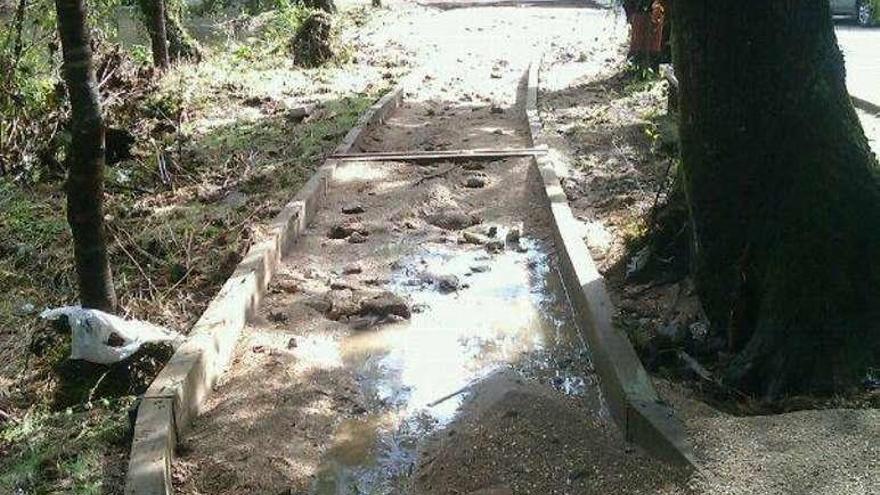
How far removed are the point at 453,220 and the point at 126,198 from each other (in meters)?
2.69

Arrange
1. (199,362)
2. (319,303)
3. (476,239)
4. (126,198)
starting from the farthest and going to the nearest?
(126,198)
(476,239)
(319,303)
(199,362)

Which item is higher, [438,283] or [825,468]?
[825,468]

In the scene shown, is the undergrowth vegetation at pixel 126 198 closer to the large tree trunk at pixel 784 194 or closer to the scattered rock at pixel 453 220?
the scattered rock at pixel 453 220

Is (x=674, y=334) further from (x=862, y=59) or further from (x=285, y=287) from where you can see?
(x=862, y=59)

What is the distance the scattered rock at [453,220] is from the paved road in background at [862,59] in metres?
3.41

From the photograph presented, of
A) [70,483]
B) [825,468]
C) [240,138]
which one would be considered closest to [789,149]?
[825,468]

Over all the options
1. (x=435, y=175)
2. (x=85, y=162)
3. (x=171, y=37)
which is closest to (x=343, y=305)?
(x=85, y=162)

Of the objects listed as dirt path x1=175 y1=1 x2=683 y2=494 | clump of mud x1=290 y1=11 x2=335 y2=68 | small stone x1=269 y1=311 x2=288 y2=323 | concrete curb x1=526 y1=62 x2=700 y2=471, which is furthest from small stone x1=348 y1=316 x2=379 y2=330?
clump of mud x1=290 y1=11 x2=335 y2=68

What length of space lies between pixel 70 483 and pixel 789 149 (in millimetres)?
3264

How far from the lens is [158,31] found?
39.0ft

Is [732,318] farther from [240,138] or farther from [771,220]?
[240,138]

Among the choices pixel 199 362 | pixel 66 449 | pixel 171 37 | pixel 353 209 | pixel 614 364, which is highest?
pixel 614 364

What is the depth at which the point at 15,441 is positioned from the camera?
3801 millimetres

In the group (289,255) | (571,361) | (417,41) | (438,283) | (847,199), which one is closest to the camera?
(847,199)
